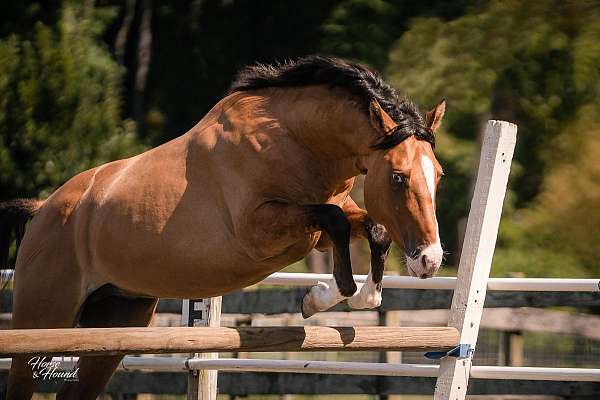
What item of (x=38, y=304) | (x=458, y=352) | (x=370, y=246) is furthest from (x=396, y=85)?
(x=458, y=352)

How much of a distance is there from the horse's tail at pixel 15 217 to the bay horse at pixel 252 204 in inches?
13.3

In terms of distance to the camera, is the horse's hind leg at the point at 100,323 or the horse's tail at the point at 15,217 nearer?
the horse's hind leg at the point at 100,323

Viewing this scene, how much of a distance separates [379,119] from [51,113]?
857 centimetres

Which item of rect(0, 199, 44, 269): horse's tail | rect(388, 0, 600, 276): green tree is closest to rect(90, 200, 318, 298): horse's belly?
rect(0, 199, 44, 269): horse's tail

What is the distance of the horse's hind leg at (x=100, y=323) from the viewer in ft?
17.7

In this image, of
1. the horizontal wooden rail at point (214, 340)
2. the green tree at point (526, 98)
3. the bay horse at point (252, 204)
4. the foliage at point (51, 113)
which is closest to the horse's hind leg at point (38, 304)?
the bay horse at point (252, 204)

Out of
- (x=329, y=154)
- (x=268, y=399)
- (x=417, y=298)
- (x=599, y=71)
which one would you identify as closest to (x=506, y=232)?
(x=599, y=71)

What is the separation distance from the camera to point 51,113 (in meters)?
12.2

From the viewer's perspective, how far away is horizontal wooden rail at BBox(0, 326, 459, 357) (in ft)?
10.2

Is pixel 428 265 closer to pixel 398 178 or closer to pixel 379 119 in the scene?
pixel 398 178

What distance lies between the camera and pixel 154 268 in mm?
4773

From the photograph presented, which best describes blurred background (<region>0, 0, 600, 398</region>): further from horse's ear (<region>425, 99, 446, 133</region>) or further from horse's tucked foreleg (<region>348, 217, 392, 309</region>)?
horse's tucked foreleg (<region>348, 217, 392, 309</region>)

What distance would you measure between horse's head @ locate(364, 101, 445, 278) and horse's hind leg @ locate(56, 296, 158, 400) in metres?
1.67

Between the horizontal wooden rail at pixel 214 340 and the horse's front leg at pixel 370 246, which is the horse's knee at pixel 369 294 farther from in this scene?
the horizontal wooden rail at pixel 214 340
